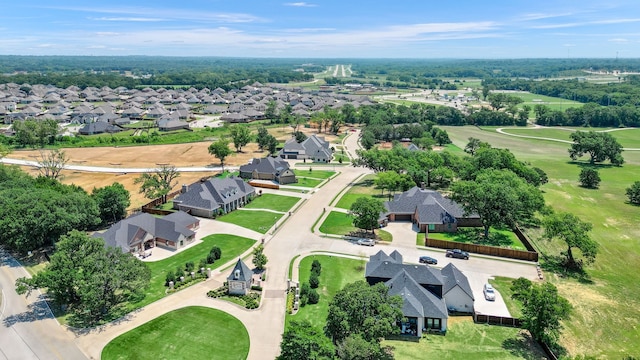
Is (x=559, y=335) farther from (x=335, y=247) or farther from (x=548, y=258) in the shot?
(x=335, y=247)

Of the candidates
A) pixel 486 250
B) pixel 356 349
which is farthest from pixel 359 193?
pixel 356 349

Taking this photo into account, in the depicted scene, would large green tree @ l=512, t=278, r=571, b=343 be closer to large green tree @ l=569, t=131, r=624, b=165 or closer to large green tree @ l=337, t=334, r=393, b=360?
large green tree @ l=337, t=334, r=393, b=360

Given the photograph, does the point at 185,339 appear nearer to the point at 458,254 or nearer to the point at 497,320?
the point at 497,320

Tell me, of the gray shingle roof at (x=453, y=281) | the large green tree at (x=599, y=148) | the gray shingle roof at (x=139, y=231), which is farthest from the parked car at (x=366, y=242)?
the large green tree at (x=599, y=148)

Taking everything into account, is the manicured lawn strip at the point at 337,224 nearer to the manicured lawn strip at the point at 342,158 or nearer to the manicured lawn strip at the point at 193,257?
the manicured lawn strip at the point at 193,257

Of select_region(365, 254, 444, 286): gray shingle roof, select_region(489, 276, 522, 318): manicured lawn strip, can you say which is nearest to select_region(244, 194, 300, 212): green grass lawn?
select_region(365, 254, 444, 286): gray shingle roof
